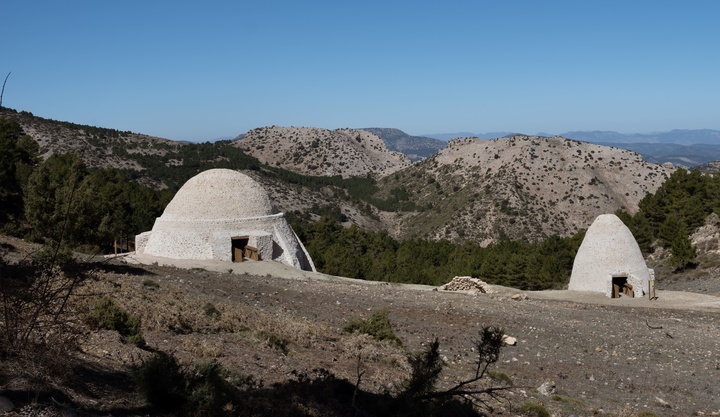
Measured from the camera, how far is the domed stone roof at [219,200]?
2520 centimetres

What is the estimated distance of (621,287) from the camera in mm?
24344

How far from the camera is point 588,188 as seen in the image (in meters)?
73.6

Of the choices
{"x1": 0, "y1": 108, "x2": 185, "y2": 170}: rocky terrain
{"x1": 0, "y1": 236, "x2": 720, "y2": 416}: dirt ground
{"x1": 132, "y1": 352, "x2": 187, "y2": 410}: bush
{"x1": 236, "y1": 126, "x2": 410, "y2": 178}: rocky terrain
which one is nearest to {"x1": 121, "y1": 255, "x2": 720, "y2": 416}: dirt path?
{"x1": 0, "y1": 236, "x2": 720, "y2": 416}: dirt ground

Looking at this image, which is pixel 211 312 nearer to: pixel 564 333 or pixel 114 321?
pixel 114 321

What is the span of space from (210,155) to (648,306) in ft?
248

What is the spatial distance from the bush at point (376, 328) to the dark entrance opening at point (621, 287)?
1450 centimetres

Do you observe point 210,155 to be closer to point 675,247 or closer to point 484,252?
point 484,252

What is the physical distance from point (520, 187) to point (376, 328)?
63.2 metres

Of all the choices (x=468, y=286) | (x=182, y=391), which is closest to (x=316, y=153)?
(x=468, y=286)

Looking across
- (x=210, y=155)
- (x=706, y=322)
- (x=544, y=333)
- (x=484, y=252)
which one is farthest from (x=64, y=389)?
(x=210, y=155)

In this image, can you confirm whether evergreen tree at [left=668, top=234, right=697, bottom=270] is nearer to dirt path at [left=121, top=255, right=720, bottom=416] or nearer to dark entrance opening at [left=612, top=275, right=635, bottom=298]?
dark entrance opening at [left=612, top=275, right=635, bottom=298]

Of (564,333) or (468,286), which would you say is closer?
(564,333)

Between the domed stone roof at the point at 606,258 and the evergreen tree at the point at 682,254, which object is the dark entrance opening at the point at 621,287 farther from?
the evergreen tree at the point at 682,254

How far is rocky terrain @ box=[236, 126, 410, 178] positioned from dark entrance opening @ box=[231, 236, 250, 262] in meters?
74.4
